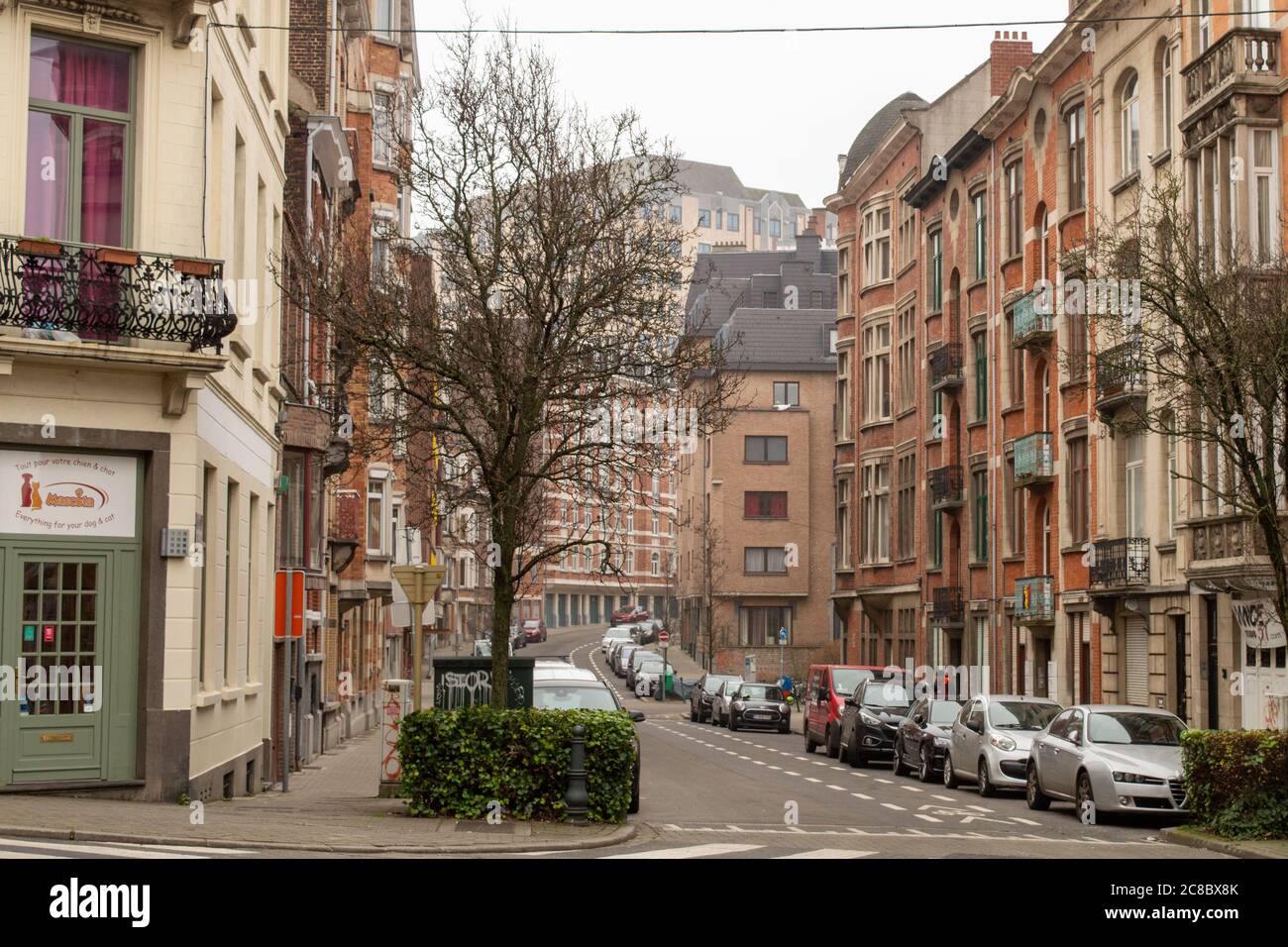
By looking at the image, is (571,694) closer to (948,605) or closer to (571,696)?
(571,696)

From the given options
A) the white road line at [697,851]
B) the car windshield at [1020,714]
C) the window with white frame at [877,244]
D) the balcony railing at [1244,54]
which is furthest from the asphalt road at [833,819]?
the window with white frame at [877,244]

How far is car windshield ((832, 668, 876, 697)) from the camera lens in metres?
39.9

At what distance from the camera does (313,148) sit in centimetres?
3384

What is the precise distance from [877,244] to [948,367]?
12.5m

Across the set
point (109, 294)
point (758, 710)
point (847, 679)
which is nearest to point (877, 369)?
point (758, 710)

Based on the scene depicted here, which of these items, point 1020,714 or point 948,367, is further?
point 948,367

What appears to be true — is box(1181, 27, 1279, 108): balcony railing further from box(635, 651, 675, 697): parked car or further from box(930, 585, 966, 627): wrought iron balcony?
box(635, 651, 675, 697): parked car

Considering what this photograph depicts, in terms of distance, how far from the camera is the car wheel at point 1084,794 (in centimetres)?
2292

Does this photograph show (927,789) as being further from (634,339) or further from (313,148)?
(313,148)

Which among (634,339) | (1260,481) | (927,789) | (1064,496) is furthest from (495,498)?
(1064,496)

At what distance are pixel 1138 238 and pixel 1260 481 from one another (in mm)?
4378

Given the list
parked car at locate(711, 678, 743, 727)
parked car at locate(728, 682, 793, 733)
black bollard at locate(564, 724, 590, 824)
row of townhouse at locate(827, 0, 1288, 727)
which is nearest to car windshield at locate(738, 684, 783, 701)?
parked car at locate(728, 682, 793, 733)

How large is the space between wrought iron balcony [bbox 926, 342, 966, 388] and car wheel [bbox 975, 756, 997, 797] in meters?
23.0

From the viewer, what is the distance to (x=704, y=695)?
5816 cm
